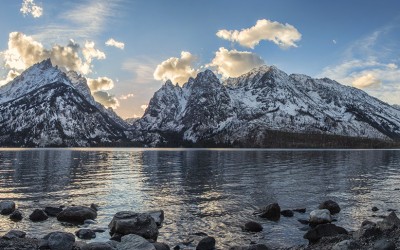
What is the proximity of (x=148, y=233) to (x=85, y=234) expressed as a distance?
219 inches

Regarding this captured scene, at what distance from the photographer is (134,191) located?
63906 millimetres

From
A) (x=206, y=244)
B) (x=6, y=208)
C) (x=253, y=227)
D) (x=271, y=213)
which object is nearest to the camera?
(x=206, y=244)

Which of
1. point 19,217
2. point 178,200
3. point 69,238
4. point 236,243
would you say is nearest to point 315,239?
point 236,243

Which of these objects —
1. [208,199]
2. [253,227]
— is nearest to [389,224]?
[253,227]

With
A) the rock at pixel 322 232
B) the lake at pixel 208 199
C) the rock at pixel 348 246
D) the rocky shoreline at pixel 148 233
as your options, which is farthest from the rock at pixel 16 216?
the rock at pixel 348 246

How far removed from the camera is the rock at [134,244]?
27663 mm

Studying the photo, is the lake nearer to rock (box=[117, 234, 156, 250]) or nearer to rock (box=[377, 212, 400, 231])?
rock (box=[117, 234, 156, 250])

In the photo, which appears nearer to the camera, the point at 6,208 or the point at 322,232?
the point at 322,232

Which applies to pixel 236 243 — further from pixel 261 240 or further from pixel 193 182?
pixel 193 182

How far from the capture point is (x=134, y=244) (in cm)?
2825

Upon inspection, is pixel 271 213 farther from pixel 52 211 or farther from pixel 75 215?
pixel 52 211

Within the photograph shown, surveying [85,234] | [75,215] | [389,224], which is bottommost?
[85,234]

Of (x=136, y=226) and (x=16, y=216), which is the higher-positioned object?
(x=136, y=226)

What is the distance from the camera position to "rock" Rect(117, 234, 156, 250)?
90.8 ft
